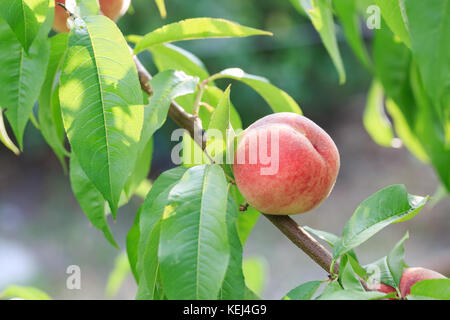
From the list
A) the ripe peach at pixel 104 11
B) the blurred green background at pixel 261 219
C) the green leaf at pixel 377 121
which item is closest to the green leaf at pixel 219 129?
the ripe peach at pixel 104 11

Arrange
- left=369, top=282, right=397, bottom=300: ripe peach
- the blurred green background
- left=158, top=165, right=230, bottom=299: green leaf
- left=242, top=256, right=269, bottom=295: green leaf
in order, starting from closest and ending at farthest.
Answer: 1. left=158, top=165, right=230, bottom=299: green leaf
2. left=369, top=282, right=397, bottom=300: ripe peach
3. left=242, top=256, right=269, bottom=295: green leaf
4. the blurred green background

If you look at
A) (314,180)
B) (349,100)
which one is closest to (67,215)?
(349,100)

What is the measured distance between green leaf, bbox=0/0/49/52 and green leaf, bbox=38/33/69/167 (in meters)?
0.06

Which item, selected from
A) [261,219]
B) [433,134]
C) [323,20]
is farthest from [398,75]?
[261,219]

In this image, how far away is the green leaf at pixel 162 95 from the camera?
0.38 metres

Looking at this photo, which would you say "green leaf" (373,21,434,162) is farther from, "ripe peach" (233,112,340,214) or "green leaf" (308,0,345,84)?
"ripe peach" (233,112,340,214)

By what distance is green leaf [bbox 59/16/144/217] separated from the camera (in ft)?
1.09

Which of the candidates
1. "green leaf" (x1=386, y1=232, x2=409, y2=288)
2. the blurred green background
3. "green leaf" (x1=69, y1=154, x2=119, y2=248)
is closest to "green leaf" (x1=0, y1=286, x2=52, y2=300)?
"green leaf" (x1=69, y1=154, x2=119, y2=248)

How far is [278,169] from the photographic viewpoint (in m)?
0.39

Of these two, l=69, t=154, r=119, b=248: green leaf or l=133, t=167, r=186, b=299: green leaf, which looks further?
l=69, t=154, r=119, b=248: green leaf

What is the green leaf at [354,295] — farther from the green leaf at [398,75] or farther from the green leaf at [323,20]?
the green leaf at [398,75]

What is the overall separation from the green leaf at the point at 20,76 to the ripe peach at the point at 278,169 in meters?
0.17

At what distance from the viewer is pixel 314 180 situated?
40 cm
